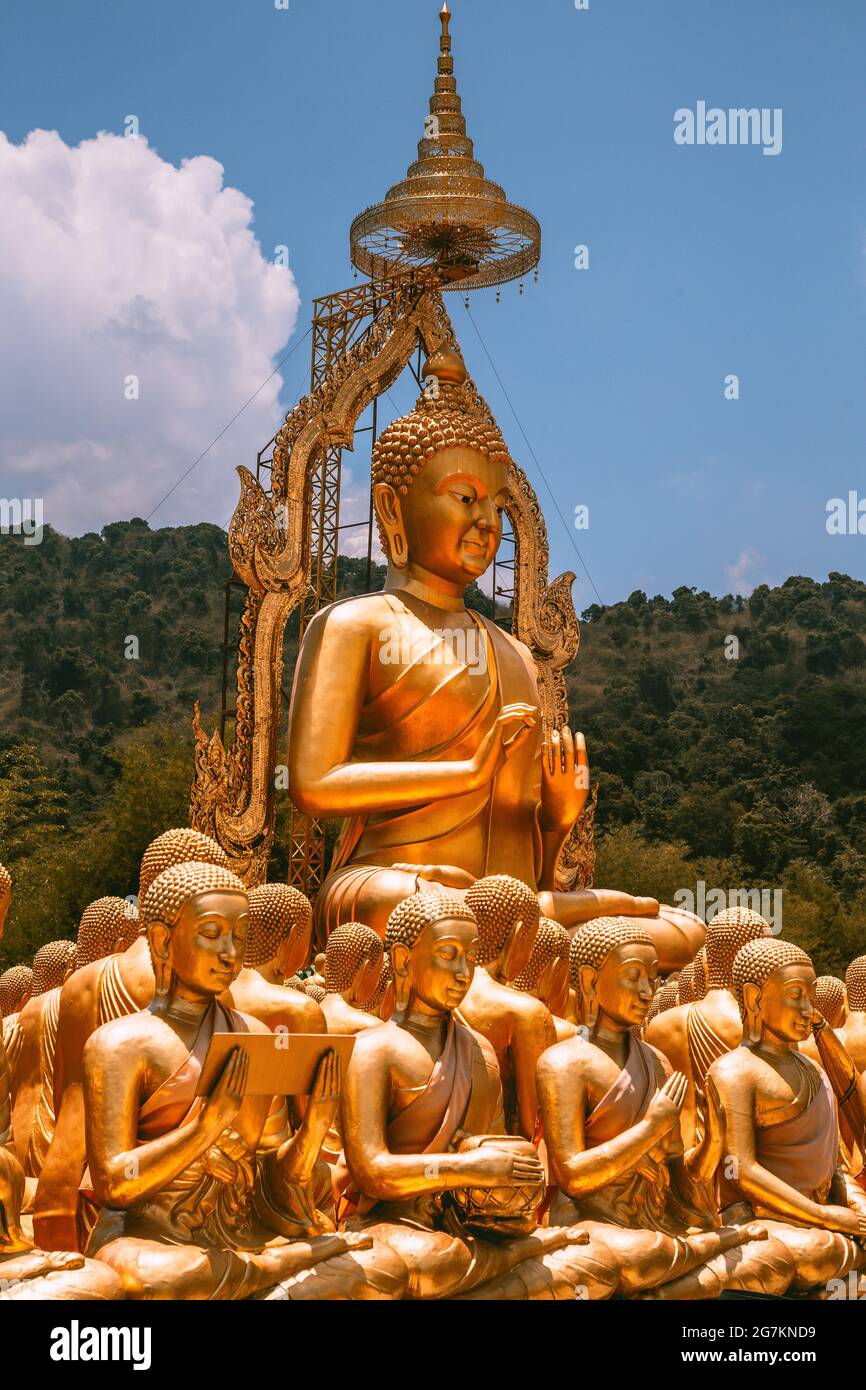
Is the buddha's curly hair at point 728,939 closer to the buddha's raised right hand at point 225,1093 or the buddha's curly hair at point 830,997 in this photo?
the buddha's curly hair at point 830,997

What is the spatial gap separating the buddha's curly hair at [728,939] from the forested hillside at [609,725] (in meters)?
12.3

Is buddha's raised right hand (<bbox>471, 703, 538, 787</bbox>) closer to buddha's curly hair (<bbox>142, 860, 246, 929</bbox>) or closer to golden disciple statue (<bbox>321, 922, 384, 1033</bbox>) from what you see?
golden disciple statue (<bbox>321, 922, 384, 1033</bbox>)

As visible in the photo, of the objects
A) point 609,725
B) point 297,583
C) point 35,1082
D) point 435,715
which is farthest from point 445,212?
point 609,725

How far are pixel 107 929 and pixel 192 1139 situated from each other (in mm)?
2999

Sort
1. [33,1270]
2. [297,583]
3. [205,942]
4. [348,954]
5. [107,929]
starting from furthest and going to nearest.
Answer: [297,583], [107,929], [348,954], [205,942], [33,1270]

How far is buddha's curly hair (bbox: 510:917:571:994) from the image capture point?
23.2 ft

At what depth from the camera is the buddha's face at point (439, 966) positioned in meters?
5.20

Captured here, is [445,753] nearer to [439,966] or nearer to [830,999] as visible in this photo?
[830,999]

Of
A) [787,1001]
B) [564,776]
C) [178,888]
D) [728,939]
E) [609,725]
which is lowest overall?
[787,1001]

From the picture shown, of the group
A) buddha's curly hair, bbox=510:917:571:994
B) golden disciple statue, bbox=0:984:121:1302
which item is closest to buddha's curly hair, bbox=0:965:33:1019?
buddha's curly hair, bbox=510:917:571:994

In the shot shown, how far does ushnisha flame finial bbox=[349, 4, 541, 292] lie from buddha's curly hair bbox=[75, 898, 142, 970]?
24.6 ft

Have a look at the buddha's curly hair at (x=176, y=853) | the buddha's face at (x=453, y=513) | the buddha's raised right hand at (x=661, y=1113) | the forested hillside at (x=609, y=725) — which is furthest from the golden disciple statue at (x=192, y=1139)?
the forested hillside at (x=609, y=725)

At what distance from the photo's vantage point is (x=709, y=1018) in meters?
6.78
